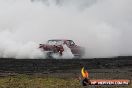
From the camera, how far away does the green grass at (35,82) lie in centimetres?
1298

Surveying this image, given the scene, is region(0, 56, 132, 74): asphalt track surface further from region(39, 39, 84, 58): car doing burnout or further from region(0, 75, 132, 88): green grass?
region(39, 39, 84, 58): car doing burnout

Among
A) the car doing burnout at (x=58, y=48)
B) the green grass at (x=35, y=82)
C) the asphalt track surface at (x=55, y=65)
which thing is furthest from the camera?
the car doing burnout at (x=58, y=48)

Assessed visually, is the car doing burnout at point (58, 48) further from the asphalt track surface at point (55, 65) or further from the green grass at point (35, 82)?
the green grass at point (35, 82)

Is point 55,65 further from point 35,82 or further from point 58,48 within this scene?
point 35,82

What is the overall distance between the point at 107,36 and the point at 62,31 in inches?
305

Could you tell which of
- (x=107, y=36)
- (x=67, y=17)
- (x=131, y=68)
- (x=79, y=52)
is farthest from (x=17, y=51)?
(x=67, y=17)

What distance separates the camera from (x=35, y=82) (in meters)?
14.0

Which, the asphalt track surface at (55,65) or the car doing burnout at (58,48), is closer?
the asphalt track surface at (55,65)

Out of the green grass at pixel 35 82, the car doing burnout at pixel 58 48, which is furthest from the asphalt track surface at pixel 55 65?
the car doing burnout at pixel 58 48

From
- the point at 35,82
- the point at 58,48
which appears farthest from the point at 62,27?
the point at 35,82

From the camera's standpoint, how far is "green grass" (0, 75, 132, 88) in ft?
42.6

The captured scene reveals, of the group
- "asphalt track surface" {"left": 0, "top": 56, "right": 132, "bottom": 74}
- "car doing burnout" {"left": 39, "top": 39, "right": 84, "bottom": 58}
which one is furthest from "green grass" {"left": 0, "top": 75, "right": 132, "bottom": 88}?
"car doing burnout" {"left": 39, "top": 39, "right": 84, "bottom": 58}

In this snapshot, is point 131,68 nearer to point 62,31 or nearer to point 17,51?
point 17,51

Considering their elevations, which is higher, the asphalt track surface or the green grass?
the asphalt track surface
